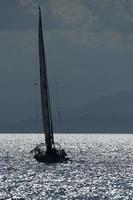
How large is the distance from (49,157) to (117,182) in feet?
69.5

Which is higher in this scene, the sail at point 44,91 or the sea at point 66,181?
the sail at point 44,91

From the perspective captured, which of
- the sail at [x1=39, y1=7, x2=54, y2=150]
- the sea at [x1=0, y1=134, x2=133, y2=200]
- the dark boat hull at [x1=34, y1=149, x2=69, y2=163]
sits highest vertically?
the sail at [x1=39, y1=7, x2=54, y2=150]

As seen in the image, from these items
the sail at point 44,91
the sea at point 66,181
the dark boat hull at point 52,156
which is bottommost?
the sea at point 66,181

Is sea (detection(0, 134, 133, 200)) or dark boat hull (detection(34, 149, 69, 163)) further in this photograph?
dark boat hull (detection(34, 149, 69, 163))

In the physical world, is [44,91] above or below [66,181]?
above

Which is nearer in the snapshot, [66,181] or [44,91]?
[66,181]

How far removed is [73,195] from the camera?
4063 inches

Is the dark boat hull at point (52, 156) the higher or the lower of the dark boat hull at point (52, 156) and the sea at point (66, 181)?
the higher

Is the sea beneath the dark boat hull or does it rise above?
beneath

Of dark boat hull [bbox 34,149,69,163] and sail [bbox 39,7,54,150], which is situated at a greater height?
sail [bbox 39,7,54,150]

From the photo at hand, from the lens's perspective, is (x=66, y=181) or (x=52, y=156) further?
(x=52, y=156)

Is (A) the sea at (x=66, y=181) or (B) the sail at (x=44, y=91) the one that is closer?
(A) the sea at (x=66, y=181)

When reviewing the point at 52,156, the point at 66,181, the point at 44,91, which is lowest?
the point at 66,181

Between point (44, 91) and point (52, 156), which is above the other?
point (44, 91)
